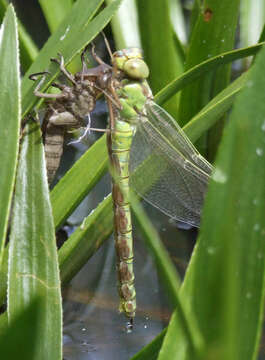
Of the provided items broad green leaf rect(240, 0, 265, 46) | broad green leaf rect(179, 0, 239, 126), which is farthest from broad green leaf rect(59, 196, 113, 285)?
broad green leaf rect(240, 0, 265, 46)

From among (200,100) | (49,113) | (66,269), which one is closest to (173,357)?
(66,269)

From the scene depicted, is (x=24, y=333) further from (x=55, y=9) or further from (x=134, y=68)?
(x=55, y=9)

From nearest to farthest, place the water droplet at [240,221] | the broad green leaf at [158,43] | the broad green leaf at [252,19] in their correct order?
the water droplet at [240,221], the broad green leaf at [158,43], the broad green leaf at [252,19]

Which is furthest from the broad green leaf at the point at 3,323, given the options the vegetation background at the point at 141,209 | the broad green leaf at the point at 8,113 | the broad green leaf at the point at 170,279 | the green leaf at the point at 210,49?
the green leaf at the point at 210,49

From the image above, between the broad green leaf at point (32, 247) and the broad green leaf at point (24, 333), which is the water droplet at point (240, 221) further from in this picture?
the broad green leaf at point (32, 247)

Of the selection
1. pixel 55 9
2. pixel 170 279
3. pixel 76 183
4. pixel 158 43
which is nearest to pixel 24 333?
pixel 170 279

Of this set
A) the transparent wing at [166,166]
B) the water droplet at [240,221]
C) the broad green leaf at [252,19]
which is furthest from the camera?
the broad green leaf at [252,19]

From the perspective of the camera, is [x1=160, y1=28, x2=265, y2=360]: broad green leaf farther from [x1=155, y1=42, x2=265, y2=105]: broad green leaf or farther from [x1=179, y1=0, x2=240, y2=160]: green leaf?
[x1=179, y1=0, x2=240, y2=160]: green leaf
